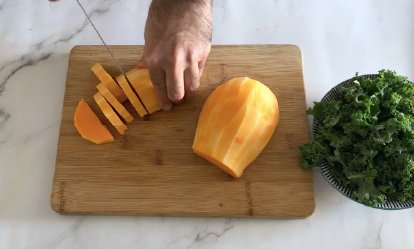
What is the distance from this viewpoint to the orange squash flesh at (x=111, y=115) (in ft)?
5.03

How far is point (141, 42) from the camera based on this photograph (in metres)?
1.77

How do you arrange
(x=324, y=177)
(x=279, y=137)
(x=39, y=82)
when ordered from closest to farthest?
(x=324, y=177), (x=279, y=137), (x=39, y=82)

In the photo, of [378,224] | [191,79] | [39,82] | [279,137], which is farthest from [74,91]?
[378,224]

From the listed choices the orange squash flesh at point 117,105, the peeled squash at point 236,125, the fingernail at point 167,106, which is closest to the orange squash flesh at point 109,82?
the orange squash flesh at point 117,105

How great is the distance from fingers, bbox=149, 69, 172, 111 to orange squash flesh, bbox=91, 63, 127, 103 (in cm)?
16

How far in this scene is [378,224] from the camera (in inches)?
57.6

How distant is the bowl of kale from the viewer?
1.31 m

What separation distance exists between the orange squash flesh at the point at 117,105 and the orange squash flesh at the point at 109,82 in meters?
0.02

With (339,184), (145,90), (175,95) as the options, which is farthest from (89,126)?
(339,184)

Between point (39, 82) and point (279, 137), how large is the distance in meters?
0.90

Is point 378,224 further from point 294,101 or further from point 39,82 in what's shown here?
point 39,82

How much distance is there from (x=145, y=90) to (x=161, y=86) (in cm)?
10

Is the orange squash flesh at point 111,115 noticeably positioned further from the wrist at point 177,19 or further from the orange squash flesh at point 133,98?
the wrist at point 177,19

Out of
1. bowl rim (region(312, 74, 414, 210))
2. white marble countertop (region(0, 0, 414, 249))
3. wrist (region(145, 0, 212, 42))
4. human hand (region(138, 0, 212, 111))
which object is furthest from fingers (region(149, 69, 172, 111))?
bowl rim (region(312, 74, 414, 210))
